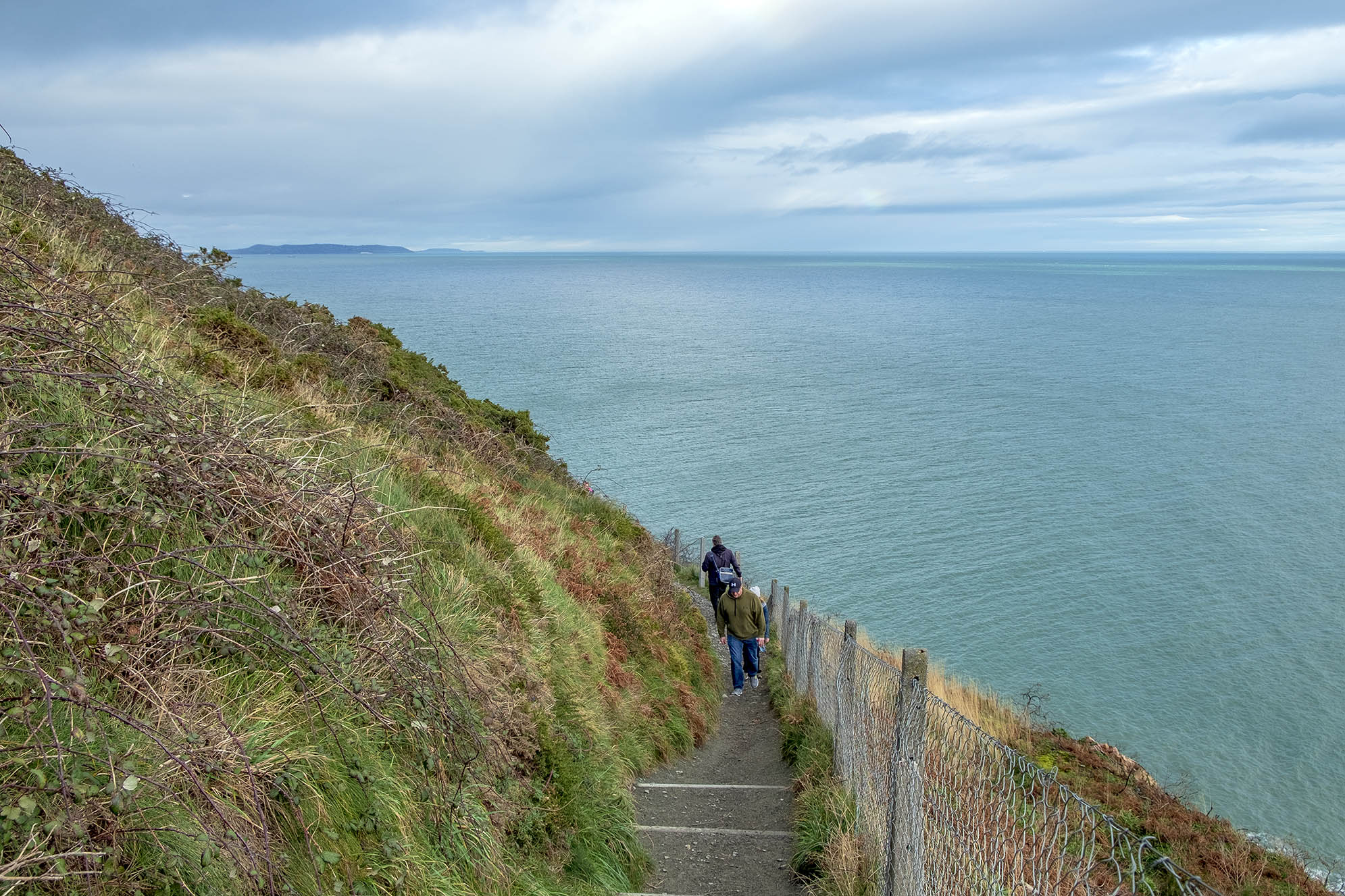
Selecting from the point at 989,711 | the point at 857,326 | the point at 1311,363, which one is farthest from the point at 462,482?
the point at 857,326

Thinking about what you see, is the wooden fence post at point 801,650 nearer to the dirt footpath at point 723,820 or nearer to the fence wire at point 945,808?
the dirt footpath at point 723,820

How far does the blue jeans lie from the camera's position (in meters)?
12.5

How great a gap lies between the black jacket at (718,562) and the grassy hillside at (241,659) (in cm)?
609

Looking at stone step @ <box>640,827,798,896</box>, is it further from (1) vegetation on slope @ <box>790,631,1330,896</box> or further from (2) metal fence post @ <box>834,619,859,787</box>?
(2) metal fence post @ <box>834,619,859,787</box>

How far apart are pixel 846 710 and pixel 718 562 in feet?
24.4

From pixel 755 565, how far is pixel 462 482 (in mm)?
21483

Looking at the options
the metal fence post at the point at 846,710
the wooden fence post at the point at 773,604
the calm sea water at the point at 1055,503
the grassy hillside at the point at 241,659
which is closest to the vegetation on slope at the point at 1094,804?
the metal fence post at the point at 846,710

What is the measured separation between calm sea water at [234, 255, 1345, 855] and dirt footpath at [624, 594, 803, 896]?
41.1ft

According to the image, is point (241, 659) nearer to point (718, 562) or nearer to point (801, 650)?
point (801, 650)

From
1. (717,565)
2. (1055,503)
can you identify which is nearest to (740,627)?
(717,565)

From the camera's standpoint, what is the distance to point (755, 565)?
30.5m

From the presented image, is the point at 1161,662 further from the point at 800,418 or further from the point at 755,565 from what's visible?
the point at 800,418

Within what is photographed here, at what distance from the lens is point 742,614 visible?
1208cm

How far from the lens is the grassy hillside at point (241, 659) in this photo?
3.06m
